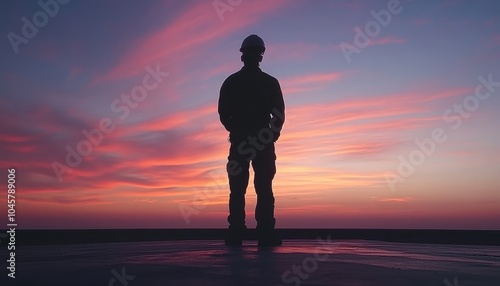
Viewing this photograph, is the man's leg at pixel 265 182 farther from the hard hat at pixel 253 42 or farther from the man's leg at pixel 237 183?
the hard hat at pixel 253 42

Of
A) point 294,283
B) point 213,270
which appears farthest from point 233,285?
point 213,270

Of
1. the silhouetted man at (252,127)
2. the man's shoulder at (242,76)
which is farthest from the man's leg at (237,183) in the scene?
the man's shoulder at (242,76)

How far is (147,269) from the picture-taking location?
13.4 ft

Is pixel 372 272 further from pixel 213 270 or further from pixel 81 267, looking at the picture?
pixel 81 267

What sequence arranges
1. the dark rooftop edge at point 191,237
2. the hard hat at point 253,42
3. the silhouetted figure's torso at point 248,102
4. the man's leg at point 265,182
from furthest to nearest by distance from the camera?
the dark rooftop edge at point 191,237, the hard hat at point 253,42, the silhouetted figure's torso at point 248,102, the man's leg at point 265,182

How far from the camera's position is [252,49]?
27.7ft

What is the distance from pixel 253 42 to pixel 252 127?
58.5 inches

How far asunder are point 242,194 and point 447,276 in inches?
188

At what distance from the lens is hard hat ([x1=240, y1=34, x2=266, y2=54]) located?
8391mm

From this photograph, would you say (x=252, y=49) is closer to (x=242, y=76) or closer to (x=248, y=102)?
(x=242, y=76)

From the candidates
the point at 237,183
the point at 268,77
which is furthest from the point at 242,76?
the point at 237,183

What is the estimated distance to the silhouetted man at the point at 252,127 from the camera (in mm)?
8250

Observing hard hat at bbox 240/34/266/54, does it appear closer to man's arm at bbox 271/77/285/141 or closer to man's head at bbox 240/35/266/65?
man's head at bbox 240/35/266/65

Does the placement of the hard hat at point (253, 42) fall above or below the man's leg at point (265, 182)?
above
